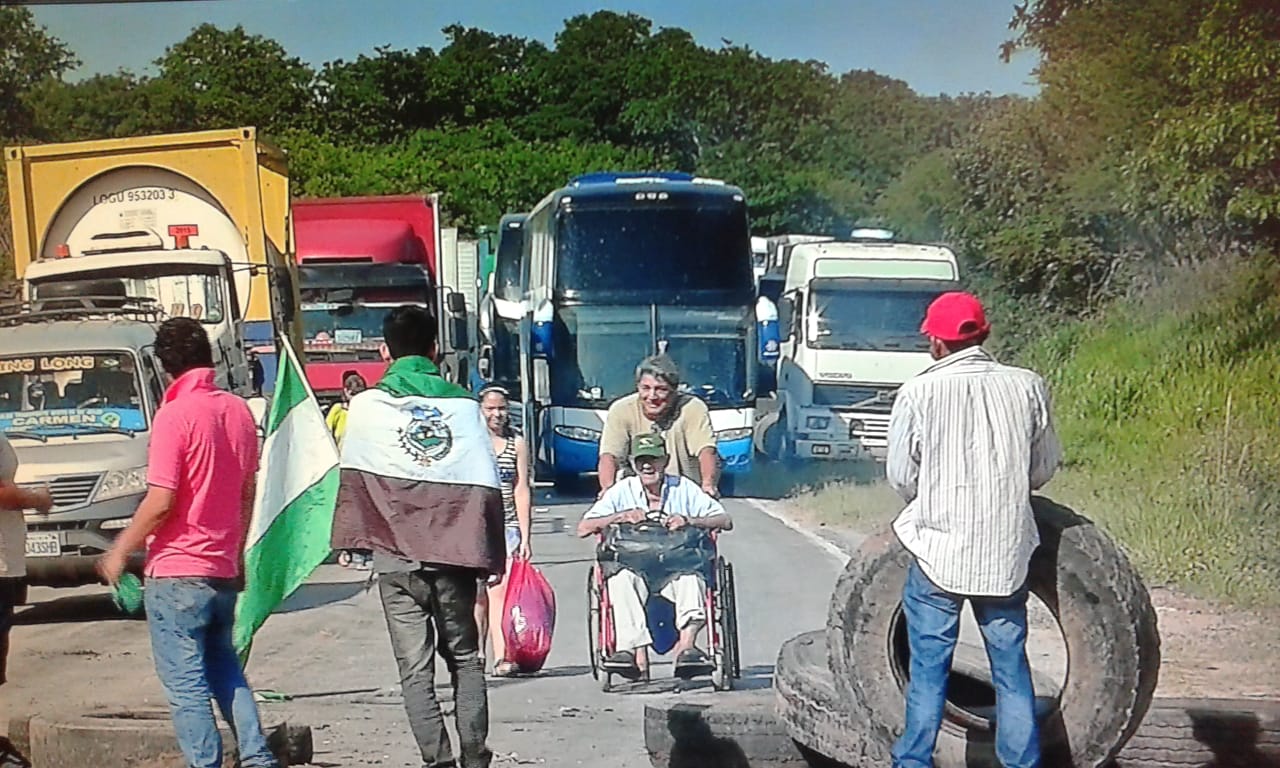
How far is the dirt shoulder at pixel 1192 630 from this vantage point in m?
5.46

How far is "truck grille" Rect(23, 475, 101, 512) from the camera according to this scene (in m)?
5.67

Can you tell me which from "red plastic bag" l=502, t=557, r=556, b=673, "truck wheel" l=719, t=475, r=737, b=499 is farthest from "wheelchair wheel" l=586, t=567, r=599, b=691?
"truck wheel" l=719, t=475, r=737, b=499

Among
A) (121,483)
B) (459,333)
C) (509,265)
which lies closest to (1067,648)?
(459,333)

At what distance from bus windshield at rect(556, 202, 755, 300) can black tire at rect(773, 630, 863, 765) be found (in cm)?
139

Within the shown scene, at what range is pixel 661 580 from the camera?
5.52 m

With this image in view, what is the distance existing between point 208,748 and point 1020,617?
7.52 feet

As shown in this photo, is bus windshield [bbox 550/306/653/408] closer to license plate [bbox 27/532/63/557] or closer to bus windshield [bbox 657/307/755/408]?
bus windshield [bbox 657/307/755/408]

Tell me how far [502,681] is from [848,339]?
5.88 feet

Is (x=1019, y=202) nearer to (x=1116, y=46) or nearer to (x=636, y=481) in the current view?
(x=1116, y=46)

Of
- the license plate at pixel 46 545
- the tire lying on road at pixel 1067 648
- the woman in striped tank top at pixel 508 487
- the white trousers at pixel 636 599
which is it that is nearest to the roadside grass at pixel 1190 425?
the white trousers at pixel 636 599

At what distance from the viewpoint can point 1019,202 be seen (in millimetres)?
6105

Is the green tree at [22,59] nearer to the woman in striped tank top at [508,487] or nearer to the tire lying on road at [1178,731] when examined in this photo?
the woman in striped tank top at [508,487]

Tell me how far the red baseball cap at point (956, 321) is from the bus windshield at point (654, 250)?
1384 mm

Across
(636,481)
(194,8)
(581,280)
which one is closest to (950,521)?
(636,481)
